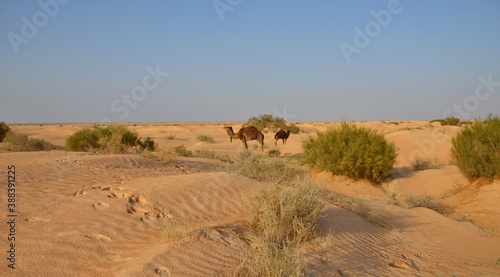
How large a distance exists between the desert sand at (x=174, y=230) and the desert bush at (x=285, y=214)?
0.76ft

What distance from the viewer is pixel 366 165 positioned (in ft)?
48.2

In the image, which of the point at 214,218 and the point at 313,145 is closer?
the point at 214,218

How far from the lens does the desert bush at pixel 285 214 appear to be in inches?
229

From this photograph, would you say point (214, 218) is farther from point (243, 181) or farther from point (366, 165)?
point (366, 165)

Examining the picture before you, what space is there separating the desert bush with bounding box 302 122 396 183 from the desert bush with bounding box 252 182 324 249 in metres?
8.34

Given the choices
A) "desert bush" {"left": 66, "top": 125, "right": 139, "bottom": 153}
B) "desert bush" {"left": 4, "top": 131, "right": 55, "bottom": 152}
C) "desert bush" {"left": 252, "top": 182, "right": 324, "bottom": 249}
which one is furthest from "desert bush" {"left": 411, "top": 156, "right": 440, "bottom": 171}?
"desert bush" {"left": 4, "top": 131, "right": 55, "bottom": 152}

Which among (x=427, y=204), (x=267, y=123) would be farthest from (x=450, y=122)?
(x=427, y=204)

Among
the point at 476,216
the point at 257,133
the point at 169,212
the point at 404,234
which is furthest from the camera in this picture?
the point at 257,133

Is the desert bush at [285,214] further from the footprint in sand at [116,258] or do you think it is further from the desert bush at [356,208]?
the desert bush at [356,208]

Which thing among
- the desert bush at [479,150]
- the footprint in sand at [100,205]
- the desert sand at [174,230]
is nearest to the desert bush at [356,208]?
the desert sand at [174,230]

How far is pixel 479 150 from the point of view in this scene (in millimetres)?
13312

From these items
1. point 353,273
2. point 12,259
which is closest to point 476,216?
point 353,273

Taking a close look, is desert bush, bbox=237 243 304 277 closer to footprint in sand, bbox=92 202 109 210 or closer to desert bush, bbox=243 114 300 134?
footprint in sand, bbox=92 202 109 210

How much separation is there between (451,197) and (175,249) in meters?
11.3
